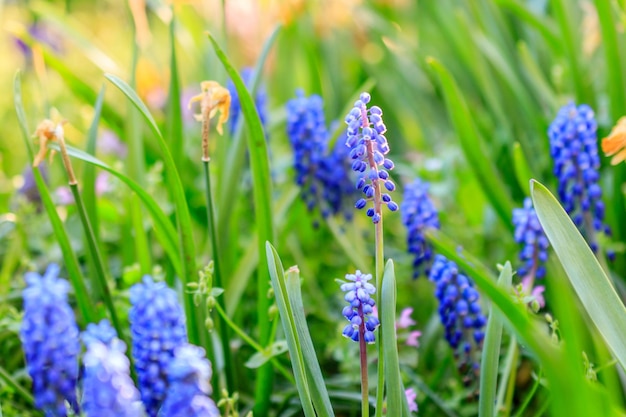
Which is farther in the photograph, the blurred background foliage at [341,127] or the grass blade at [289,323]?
the blurred background foliage at [341,127]

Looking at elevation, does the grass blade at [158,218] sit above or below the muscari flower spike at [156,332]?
above

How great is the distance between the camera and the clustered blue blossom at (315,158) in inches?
89.1

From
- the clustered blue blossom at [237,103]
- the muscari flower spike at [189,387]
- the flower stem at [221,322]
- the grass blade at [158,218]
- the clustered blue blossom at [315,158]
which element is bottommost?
the muscari flower spike at [189,387]

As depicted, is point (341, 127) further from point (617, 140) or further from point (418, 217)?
point (617, 140)

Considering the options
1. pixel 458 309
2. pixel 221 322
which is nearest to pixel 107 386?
pixel 221 322

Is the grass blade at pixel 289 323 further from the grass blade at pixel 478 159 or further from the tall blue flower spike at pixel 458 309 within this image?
the grass blade at pixel 478 159

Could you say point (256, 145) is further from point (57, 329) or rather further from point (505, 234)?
point (505, 234)

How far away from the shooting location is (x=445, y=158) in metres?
2.99

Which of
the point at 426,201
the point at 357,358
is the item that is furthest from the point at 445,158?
the point at 357,358

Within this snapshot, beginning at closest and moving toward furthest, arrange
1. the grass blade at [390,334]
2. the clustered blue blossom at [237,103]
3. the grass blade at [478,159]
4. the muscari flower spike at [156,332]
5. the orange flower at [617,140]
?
1. the muscari flower spike at [156,332]
2. the grass blade at [390,334]
3. the orange flower at [617,140]
4. the grass blade at [478,159]
5. the clustered blue blossom at [237,103]

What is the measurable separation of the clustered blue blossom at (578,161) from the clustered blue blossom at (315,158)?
710 mm

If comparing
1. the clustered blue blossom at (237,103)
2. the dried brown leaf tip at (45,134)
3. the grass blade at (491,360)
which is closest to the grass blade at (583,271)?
the grass blade at (491,360)

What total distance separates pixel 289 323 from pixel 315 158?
35.5 inches

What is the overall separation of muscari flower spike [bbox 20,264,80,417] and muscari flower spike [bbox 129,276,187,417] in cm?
13
